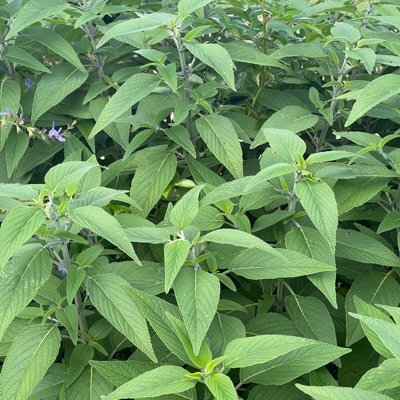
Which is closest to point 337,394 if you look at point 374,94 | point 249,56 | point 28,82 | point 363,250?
point 363,250

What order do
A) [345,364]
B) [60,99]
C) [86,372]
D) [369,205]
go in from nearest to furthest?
1. [86,372]
2. [345,364]
3. [369,205]
4. [60,99]

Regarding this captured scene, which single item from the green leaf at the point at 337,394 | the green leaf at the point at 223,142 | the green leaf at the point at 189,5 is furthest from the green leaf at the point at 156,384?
the green leaf at the point at 189,5

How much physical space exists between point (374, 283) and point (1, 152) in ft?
4.22

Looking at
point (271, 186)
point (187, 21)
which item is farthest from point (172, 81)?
point (271, 186)

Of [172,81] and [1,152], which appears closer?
[172,81]

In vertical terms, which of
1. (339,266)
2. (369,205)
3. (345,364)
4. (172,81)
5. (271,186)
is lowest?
(345,364)

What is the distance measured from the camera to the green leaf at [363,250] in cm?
158

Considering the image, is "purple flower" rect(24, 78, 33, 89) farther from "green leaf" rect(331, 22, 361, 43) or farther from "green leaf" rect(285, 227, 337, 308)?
"green leaf" rect(285, 227, 337, 308)

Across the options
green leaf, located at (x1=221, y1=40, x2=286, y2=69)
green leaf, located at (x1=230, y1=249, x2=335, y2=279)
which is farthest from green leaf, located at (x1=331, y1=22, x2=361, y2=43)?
green leaf, located at (x1=230, y1=249, x2=335, y2=279)

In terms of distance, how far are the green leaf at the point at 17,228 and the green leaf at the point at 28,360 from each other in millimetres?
280

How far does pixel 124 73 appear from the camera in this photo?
6.94ft

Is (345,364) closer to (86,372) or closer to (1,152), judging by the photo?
(86,372)

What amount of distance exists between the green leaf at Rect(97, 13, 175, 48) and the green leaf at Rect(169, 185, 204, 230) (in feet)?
1.71

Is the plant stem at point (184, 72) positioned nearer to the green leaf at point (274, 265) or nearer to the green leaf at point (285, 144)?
the green leaf at point (285, 144)
